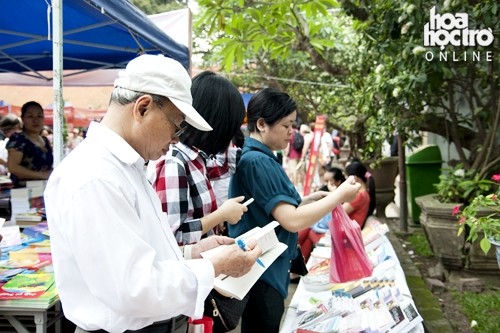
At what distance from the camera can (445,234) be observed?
14.8ft

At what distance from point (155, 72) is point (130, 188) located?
305 millimetres

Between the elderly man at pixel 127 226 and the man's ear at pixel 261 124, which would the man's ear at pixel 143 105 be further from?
the man's ear at pixel 261 124

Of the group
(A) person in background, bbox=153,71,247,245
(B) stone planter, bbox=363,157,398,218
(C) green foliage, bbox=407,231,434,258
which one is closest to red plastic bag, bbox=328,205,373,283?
(A) person in background, bbox=153,71,247,245

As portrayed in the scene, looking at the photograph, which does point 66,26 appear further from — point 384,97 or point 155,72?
point 155,72

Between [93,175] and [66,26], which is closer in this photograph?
[93,175]

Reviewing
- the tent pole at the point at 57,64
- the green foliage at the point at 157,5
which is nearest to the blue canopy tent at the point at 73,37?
the tent pole at the point at 57,64

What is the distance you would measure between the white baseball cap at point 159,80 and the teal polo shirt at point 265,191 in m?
0.83

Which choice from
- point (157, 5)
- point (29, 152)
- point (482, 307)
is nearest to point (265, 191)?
point (482, 307)

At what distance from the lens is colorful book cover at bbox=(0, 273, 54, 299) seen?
2137 millimetres

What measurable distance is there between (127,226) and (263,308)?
118cm

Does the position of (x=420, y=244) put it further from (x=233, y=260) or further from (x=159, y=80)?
(x=159, y=80)

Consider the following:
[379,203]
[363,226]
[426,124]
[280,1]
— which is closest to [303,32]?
[280,1]

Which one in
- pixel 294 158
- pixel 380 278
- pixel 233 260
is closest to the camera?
pixel 233 260

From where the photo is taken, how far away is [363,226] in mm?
4723
